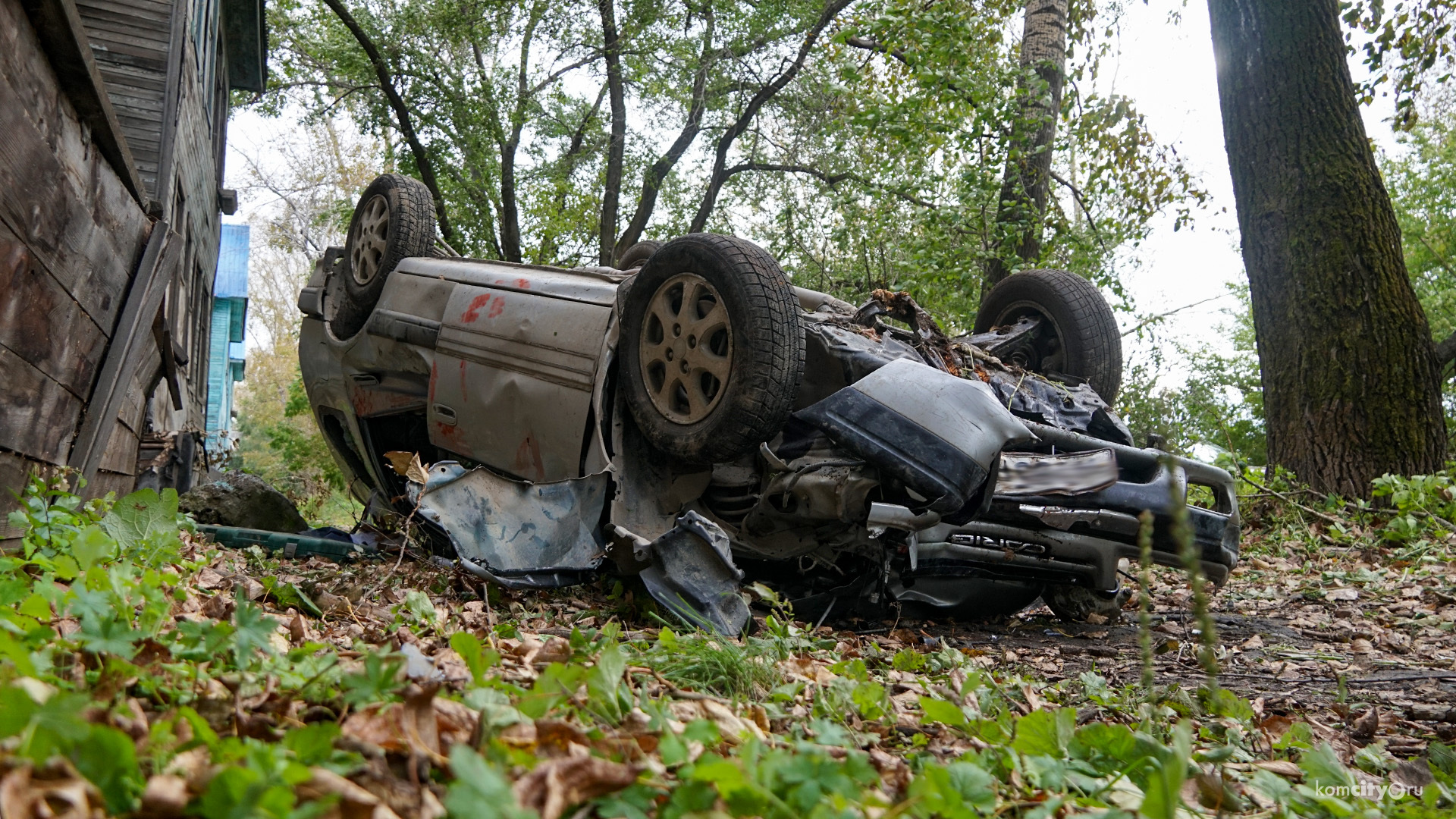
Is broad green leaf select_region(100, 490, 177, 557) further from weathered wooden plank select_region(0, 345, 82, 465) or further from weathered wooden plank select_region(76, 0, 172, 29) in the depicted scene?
weathered wooden plank select_region(76, 0, 172, 29)

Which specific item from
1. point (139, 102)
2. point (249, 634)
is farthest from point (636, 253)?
point (249, 634)

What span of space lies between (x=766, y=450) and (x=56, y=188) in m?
2.57

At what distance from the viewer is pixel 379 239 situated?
240 inches

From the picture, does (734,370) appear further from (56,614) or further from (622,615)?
(56,614)

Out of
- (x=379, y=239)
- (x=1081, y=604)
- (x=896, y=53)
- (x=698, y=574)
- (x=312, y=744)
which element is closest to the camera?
(x=312, y=744)

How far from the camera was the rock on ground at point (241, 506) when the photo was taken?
569 cm

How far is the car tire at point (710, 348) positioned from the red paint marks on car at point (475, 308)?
1.04 m

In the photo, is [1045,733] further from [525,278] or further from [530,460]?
[525,278]

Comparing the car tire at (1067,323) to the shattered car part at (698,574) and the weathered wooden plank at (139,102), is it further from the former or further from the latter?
the weathered wooden plank at (139,102)

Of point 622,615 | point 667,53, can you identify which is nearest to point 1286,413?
point 622,615

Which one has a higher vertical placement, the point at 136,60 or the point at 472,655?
the point at 136,60

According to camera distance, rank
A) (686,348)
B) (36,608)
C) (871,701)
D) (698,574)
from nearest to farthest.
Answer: (36,608), (871,701), (698,574), (686,348)

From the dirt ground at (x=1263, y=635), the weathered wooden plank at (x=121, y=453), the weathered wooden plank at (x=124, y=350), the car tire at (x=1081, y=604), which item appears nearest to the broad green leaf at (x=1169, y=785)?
the dirt ground at (x=1263, y=635)

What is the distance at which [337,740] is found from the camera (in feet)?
4.69
